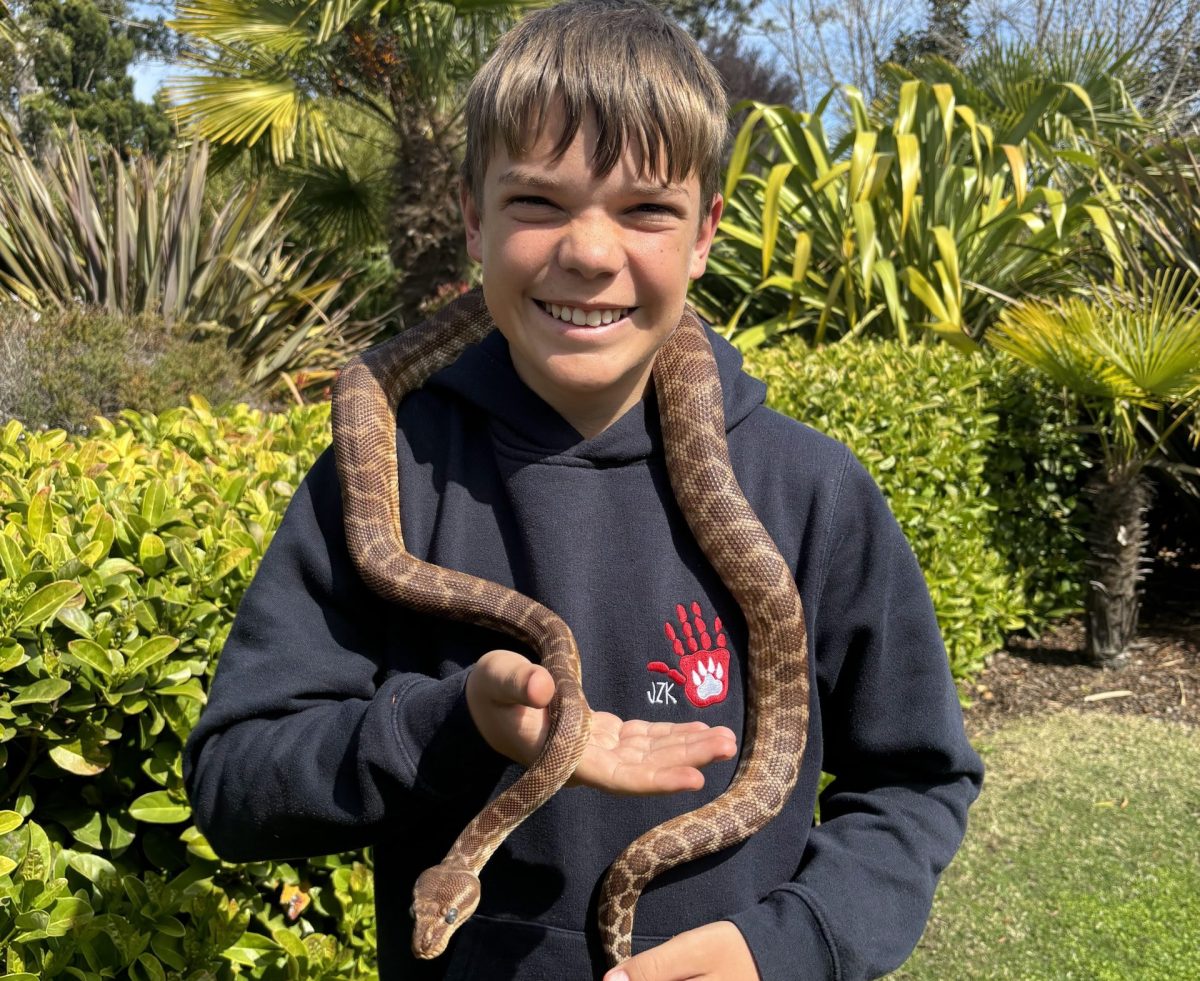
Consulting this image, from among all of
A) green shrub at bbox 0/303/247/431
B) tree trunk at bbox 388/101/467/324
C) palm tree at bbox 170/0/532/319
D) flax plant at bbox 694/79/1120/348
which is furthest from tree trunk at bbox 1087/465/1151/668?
tree trunk at bbox 388/101/467/324

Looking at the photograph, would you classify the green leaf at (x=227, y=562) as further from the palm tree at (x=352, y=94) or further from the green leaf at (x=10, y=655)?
the palm tree at (x=352, y=94)

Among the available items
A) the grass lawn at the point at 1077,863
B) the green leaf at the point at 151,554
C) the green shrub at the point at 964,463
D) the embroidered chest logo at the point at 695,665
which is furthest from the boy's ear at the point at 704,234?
the green shrub at the point at 964,463

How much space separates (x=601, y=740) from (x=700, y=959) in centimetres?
39

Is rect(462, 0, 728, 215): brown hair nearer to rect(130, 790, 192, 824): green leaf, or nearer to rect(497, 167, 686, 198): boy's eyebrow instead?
rect(497, 167, 686, 198): boy's eyebrow

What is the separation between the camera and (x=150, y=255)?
10023 millimetres

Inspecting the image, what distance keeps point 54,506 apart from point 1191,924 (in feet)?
16.3

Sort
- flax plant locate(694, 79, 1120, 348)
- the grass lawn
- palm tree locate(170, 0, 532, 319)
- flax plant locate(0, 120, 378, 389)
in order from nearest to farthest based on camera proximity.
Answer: the grass lawn < flax plant locate(0, 120, 378, 389) < flax plant locate(694, 79, 1120, 348) < palm tree locate(170, 0, 532, 319)

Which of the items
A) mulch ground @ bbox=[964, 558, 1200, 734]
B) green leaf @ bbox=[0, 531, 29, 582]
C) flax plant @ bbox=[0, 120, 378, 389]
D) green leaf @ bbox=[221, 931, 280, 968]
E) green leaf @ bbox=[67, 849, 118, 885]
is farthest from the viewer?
flax plant @ bbox=[0, 120, 378, 389]

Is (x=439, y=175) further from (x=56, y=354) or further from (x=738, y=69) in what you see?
(x=738, y=69)

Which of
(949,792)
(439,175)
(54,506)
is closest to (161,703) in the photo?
(54,506)

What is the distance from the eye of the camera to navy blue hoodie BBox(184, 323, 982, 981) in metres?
1.86

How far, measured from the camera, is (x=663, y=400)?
7.14 ft

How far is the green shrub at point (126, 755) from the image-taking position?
8.79ft

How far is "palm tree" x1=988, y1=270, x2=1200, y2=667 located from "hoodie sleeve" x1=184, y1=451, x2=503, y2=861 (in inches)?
253
